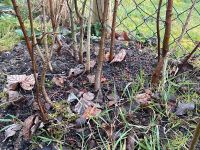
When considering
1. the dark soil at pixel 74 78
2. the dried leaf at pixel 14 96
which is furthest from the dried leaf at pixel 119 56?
the dried leaf at pixel 14 96

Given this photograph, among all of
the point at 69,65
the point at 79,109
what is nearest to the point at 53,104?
the point at 79,109

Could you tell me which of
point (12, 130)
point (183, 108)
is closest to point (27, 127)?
point (12, 130)

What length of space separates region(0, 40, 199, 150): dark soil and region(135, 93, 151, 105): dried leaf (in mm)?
33

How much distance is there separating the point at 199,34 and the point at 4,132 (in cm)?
173

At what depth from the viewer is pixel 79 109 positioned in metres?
1.64

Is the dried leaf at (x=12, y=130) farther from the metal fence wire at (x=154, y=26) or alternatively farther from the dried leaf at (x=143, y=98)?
the metal fence wire at (x=154, y=26)

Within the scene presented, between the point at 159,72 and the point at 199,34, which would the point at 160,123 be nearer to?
the point at 159,72

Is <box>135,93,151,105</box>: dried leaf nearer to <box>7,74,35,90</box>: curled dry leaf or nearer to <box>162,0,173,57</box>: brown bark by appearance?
<box>162,0,173,57</box>: brown bark

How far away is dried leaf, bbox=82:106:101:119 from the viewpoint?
1.59 metres

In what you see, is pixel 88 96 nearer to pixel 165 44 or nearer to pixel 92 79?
pixel 92 79

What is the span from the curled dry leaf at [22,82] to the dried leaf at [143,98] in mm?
495

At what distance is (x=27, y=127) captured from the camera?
1550mm

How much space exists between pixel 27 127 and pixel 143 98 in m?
0.52

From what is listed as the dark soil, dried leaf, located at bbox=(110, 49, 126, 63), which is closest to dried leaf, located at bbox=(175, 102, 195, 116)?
the dark soil
